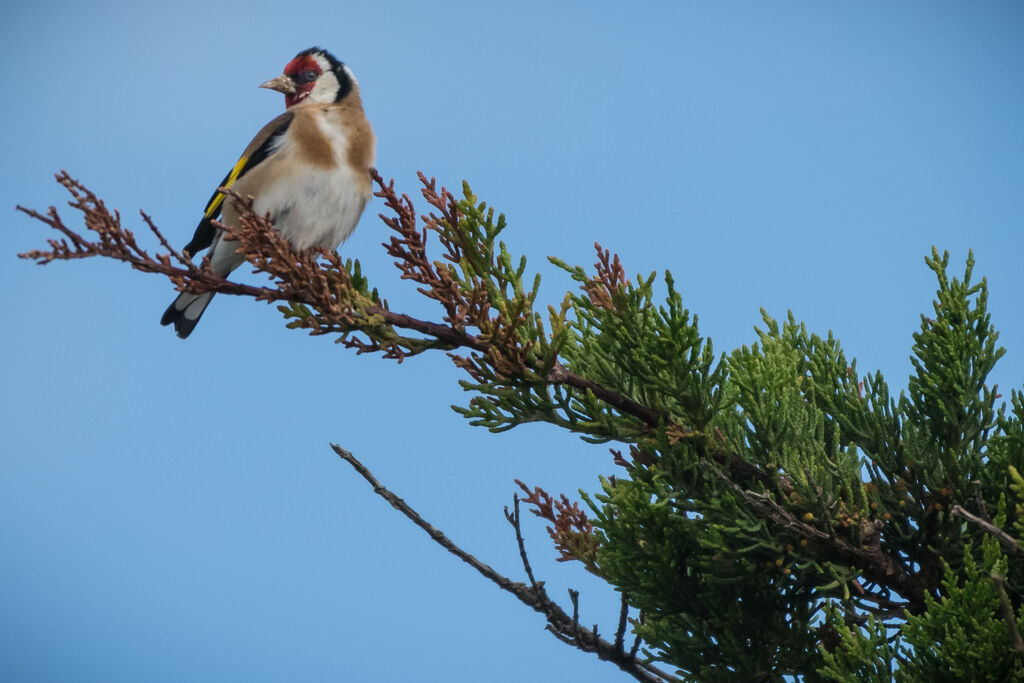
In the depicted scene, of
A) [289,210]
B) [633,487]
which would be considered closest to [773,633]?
[633,487]

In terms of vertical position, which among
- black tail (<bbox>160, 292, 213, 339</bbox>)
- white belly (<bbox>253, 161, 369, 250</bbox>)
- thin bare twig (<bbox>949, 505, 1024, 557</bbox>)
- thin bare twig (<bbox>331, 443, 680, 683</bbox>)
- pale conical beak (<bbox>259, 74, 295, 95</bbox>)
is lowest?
thin bare twig (<bbox>331, 443, 680, 683</bbox>)

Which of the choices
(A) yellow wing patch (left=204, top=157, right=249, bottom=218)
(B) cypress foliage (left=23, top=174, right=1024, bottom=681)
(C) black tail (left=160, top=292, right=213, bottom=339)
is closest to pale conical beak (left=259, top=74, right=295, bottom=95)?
(A) yellow wing patch (left=204, top=157, right=249, bottom=218)

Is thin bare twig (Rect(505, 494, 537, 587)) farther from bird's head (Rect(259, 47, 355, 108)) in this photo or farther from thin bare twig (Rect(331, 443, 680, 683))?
bird's head (Rect(259, 47, 355, 108))

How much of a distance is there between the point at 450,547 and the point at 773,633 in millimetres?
1254

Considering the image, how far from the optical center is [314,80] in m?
6.23

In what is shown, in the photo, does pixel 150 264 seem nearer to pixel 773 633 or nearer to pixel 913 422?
pixel 773 633

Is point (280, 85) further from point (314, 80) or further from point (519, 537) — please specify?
point (519, 537)

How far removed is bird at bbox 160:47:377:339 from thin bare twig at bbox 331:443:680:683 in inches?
84.4

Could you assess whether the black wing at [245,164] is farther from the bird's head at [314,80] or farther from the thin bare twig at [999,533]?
the thin bare twig at [999,533]

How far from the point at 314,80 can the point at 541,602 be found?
12.9ft

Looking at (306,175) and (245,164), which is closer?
(306,175)

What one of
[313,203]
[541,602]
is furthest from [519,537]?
[313,203]

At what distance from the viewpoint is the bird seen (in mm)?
5414

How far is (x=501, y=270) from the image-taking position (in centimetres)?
330
